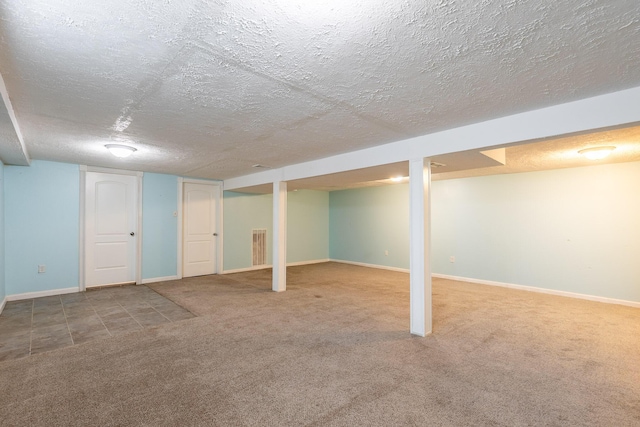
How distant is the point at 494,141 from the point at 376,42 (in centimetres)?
171

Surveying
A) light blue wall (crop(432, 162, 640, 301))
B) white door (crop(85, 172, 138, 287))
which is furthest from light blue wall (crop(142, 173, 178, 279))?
light blue wall (crop(432, 162, 640, 301))

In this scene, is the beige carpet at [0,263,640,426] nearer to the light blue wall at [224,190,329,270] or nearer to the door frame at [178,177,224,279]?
the door frame at [178,177,224,279]

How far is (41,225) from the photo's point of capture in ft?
16.1

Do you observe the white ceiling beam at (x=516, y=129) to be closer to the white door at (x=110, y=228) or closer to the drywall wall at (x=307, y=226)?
the white door at (x=110, y=228)

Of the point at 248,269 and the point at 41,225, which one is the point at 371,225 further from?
the point at 41,225

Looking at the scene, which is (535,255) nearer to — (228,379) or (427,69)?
(427,69)

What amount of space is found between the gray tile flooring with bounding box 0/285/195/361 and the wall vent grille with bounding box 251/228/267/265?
2.75 metres

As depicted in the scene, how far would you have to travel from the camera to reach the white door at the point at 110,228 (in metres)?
5.39

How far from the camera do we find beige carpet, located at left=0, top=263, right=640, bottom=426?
1.96m

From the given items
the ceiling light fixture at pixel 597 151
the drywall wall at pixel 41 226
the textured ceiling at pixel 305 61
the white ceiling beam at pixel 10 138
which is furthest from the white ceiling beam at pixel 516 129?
the drywall wall at pixel 41 226

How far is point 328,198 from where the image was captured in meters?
9.30

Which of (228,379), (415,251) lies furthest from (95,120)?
(415,251)

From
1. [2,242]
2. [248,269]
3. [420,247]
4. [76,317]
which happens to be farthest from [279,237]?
[2,242]

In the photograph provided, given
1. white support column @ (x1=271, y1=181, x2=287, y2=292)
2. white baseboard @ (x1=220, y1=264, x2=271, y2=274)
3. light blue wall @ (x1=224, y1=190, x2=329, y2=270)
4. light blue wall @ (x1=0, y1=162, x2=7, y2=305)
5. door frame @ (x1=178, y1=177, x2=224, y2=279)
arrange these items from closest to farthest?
light blue wall @ (x1=0, y1=162, x2=7, y2=305) → white support column @ (x1=271, y1=181, x2=287, y2=292) → door frame @ (x1=178, y1=177, x2=224, y2=279) → white baseboard @ (x1=220, y1=264, x2=271, y2=274) → light blue wall @ (x1=224, y1=190, x2=329, y2=270)
